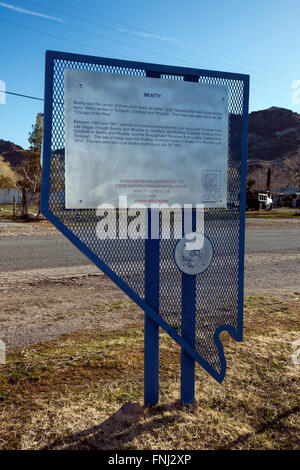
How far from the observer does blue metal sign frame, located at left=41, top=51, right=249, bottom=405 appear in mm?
2475

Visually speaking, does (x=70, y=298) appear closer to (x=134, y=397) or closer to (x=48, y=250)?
(x=134, y=397)

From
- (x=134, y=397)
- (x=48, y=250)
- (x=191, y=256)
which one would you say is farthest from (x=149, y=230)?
(x=48, y=250)

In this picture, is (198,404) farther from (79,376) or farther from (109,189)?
(109,189)

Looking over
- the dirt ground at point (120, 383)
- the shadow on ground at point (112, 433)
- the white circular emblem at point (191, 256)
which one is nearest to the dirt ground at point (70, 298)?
the dirt ground at point (120, 383)

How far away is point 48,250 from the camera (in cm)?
1032

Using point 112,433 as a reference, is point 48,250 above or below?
above

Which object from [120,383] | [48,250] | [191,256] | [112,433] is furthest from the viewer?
[48,250]

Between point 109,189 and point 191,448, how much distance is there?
1717 millimetres

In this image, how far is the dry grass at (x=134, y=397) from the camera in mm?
2553

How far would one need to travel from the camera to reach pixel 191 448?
2457mm

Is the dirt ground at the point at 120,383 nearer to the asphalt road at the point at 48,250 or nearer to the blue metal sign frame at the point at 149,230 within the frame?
the blue metal sign frame at the point at 149,230

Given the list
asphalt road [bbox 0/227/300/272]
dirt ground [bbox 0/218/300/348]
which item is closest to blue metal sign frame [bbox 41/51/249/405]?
dirt ground [bbox 0/218/300/348]

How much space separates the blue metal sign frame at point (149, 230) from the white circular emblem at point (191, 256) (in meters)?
0.08

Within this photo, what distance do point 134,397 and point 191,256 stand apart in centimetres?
121
